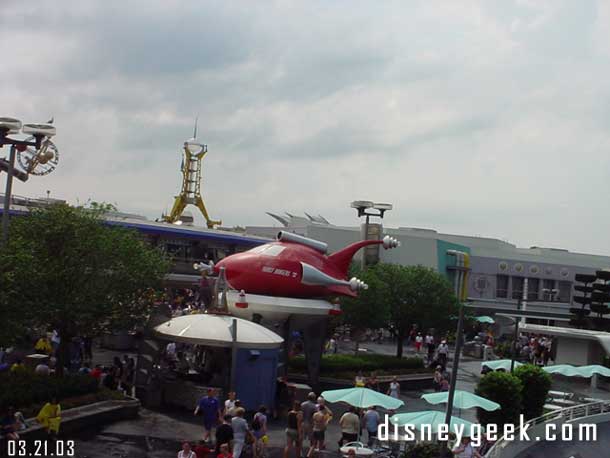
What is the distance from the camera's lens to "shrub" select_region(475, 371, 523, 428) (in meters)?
22.4

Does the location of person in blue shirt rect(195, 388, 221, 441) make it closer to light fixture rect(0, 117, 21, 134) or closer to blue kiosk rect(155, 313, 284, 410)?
blue kiosk rect(155, 313, 284, 410)

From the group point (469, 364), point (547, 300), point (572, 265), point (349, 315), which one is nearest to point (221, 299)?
point (349, 315)

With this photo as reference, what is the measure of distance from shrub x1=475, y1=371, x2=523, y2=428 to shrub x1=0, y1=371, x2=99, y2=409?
11.3m

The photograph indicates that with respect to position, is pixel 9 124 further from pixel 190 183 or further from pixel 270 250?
pixel 190 183

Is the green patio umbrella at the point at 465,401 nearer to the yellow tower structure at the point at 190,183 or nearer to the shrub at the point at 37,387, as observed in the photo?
the shrub at the point at 37,387

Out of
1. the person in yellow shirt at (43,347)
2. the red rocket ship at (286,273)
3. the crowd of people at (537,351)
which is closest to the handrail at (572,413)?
the red rocket ship at (286,273)

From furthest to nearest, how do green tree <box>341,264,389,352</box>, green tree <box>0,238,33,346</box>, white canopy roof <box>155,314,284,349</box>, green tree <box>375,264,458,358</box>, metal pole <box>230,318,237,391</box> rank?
green tree <box>375,264,458,358</box>, green tree <box>341,264,389,352</box>, white canopy roof <box>155,314,284,349</box>, metal pole <box>230,318,237,391</box>, green tree <box>0,238,33,346</box>

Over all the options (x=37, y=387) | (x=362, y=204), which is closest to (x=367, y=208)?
(x=362, y=204)

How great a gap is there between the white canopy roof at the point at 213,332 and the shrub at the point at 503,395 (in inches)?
253

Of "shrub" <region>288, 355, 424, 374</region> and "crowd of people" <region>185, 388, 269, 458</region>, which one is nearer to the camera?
"crowd of people" <region>185, 388, 269, 458</region>

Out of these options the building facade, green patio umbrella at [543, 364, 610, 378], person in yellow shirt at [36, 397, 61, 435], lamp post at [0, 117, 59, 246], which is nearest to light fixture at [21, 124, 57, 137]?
lamp post at [0, 117, 59, 246]

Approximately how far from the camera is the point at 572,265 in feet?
225

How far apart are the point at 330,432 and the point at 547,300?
45.2m

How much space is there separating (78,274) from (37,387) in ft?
14.9
